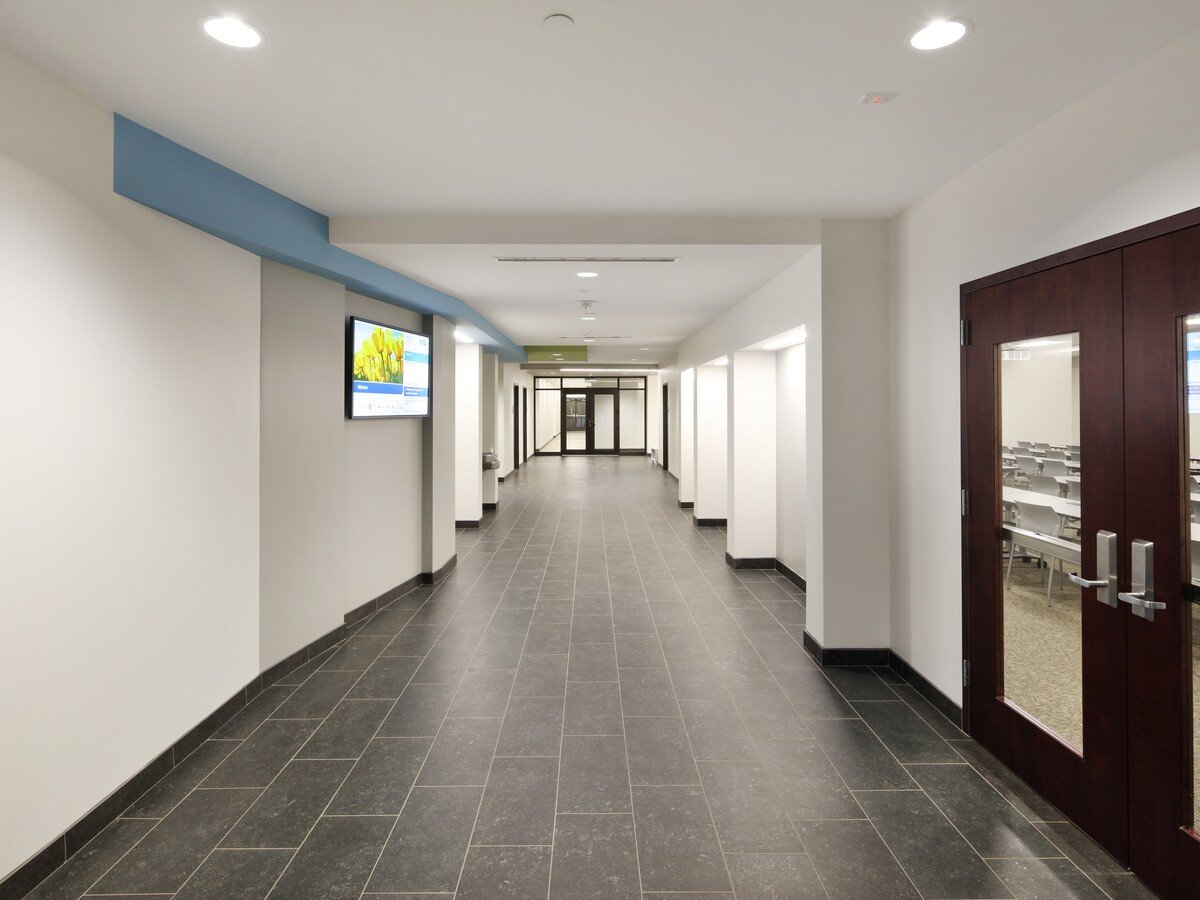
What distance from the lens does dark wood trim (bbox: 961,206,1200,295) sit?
195 centimetres

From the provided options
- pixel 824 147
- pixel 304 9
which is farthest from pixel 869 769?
pixel 304 9

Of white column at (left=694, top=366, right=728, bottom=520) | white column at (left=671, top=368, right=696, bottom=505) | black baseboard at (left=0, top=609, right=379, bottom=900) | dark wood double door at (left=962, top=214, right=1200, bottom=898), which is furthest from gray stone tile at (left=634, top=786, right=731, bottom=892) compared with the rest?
white column at (left=671, top=368, right=696, bottom=505)

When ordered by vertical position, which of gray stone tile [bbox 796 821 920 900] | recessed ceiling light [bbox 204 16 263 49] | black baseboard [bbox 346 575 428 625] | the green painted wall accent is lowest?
gray stone tile [bbox 796 821 920 900]

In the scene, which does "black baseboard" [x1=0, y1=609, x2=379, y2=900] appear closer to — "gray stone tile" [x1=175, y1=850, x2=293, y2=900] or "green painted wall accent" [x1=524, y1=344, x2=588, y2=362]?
"gray stone tile" [x1=175, y1=850, x2=293, y2=900]

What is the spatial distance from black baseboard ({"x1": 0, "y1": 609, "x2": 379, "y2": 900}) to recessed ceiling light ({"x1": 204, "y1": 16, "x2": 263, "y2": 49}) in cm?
276

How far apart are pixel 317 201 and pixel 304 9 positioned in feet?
5.95

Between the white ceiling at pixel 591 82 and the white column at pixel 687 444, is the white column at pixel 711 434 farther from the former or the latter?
the white ceiling at pixel 591 82

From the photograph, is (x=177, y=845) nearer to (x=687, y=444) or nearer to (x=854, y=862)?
(x=854, y=862)

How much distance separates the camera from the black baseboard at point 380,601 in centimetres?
476

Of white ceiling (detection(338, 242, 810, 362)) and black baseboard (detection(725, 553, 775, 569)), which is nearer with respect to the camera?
white ceiling (detection(338, 242, 810, 362))

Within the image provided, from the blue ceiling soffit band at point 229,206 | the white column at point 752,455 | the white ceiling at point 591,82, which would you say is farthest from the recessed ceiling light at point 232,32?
the white column at point 752,455

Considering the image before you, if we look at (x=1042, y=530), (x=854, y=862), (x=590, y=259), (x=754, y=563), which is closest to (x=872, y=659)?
(x=1042, y=530)

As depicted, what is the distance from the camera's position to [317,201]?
353cm

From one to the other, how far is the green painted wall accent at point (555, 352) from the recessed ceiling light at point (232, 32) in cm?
967
